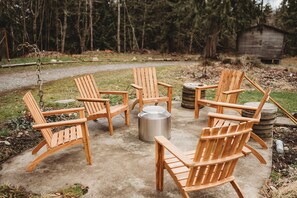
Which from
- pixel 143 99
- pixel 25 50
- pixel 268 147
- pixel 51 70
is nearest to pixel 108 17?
pixel 25 50

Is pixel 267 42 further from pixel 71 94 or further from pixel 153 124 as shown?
pixel 153 124

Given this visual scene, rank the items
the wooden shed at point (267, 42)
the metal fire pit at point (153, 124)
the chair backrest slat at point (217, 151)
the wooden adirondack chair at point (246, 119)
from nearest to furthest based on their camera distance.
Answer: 1. the chair backrest slat at point (217, 151)
2. the wooden adirondack chair at point (246, 119)
3. the metal fire pit at point (153, 124)
4. the wooden shed at point (267, 42)

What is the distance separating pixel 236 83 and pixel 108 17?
22861mm

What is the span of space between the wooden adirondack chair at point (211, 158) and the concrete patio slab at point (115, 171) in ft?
1.54

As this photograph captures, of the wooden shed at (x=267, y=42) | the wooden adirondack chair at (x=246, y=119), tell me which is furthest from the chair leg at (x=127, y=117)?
the wooden shed at (x=267, y=42)

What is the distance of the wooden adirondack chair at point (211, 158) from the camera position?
2.34 metres

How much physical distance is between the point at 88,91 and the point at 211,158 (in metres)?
3.24

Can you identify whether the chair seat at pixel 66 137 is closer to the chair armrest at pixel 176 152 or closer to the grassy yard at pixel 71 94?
the chair armrest at pixel 176 152

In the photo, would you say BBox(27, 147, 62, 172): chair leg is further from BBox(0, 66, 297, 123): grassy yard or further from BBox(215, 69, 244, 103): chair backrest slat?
BBox(215, 69, 244, 103): chair backrest slat

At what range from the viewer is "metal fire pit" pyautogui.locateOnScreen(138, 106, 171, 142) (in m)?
4.30

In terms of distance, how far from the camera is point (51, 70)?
1297cm

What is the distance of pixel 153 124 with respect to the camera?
429cm

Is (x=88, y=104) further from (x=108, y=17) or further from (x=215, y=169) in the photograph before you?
(x=108, y=17)

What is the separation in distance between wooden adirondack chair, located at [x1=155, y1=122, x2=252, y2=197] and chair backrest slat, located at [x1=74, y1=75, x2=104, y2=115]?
2.45 m
